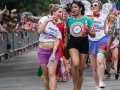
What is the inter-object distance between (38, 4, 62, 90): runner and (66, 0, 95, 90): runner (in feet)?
0.93

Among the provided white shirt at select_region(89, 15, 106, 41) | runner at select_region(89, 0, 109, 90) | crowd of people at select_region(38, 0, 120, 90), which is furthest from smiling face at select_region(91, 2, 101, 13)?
crowd of people at select_region(38, 0, 120, 90)

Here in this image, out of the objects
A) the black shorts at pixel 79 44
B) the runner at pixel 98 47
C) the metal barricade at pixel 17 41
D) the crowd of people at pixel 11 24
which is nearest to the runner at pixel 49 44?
the black shorts at pixel 79 44

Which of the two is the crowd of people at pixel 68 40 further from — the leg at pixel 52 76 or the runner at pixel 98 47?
the runner at pixel 98 47

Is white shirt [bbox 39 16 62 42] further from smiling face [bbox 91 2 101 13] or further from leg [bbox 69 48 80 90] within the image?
smiling face [bbox 91 2 101 13]

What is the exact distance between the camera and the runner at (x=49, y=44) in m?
11.8

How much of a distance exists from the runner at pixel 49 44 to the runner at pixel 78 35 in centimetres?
28

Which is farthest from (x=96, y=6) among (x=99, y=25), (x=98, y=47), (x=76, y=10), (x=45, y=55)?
(x=45, y=55)

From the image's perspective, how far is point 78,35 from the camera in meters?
11.8

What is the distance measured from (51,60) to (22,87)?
11.7 ft

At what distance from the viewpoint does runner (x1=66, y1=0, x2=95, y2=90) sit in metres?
11.8

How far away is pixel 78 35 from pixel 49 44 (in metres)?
0.60

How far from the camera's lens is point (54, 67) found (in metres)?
11.8

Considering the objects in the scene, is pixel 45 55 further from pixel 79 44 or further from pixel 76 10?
pixel 76 10

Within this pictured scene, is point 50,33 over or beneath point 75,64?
over
